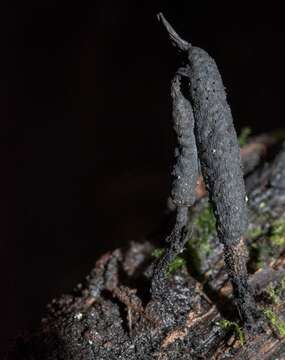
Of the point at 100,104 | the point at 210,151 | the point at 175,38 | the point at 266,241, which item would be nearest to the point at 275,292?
the point at 266,241

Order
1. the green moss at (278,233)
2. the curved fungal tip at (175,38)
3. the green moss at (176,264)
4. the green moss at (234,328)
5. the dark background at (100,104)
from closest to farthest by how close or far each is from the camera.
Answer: the curved fungal tip at (175,38) < the green moss at (234,328) < the green moss at (176,264) < the green moss at (278,233) < the dark background at (100,104)

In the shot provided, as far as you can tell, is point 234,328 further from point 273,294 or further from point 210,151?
point 210,151

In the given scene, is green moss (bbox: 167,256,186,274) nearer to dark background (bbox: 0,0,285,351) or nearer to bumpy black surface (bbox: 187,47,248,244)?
bumpy black surface (bbox: 187,47,248,244)

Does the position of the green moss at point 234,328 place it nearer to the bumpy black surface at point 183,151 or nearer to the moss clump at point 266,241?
the moss clump at point 266,241

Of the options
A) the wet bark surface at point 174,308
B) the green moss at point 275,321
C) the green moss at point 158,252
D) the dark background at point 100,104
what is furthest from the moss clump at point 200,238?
the dark background at point 100,104

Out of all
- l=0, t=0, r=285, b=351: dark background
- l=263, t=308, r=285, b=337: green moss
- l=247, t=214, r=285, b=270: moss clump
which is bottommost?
l=263, t=308, r=285, b=337: green moss

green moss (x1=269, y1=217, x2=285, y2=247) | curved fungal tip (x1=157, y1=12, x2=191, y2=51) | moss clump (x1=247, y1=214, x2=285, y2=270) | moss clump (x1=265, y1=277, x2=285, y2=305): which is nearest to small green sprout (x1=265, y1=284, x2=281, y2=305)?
moss clump (x1=265, y1=277, x2=285, y2=305)

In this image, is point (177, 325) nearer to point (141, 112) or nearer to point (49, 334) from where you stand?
point (49, 334)

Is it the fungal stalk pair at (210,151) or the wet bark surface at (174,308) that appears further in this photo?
the wet bark surface at (174,308)

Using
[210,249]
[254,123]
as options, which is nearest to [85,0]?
[254,123]
